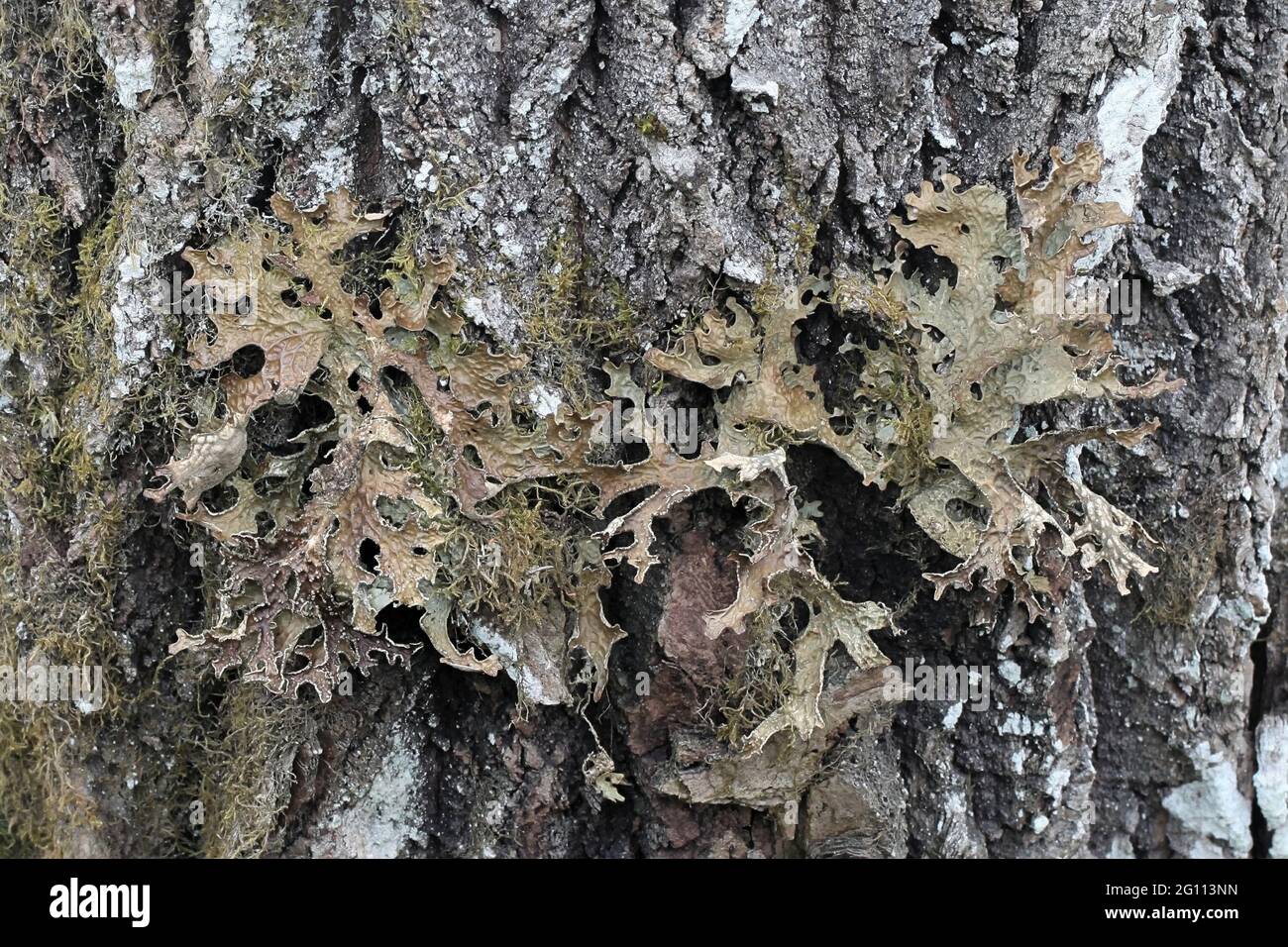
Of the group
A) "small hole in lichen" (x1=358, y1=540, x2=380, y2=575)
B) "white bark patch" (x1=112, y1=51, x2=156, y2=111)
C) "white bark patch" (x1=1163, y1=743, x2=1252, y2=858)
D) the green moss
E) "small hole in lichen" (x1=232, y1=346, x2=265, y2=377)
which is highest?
"white bark patch" (x1=112, y1=51, x2=156, y2=111)

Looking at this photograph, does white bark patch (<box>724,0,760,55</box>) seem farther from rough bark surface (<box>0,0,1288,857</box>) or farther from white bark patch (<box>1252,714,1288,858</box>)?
white bark patch (<box>1252,714,1288,858</box>)

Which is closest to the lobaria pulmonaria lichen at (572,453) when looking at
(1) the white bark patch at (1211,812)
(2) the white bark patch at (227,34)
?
(2) the white bark patch at (227,34)

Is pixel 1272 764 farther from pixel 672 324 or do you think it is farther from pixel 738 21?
pixel 738 21

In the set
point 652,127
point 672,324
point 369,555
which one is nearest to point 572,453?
point 672,324

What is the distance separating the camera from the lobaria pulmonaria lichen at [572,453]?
2.02 metres

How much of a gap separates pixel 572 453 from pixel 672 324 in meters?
0.34

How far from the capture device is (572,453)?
2113 mm

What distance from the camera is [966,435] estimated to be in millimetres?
2186

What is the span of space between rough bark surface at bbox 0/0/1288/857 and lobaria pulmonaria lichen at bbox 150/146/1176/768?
112mm

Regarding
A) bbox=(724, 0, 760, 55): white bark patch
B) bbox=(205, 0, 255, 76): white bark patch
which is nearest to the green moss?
bbox=(724, 0, 760, 55): white bark patch

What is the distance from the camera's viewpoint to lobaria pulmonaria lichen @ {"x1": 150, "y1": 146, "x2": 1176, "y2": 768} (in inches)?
79.5

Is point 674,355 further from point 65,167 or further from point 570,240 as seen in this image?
point 65,167

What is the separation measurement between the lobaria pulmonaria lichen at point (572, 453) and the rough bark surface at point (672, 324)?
0.11 meters
